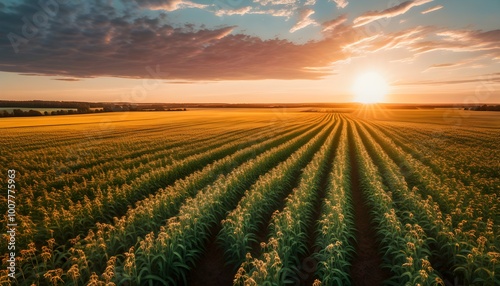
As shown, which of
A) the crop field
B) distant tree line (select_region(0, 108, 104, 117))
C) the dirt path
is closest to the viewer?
the crop field

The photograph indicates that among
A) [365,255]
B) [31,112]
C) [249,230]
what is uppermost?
[31,112]

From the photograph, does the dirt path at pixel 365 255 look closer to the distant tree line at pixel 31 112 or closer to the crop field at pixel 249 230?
the crop field at pixel 249 230

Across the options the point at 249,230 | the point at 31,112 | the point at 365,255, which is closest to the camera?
the point at 365,255

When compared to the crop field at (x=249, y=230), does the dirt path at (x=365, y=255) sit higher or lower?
lower

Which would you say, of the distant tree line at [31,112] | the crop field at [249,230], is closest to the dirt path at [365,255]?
the crop field at [249,230]

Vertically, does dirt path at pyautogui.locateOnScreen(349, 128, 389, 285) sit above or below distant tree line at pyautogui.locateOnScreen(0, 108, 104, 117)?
below

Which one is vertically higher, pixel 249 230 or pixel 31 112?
pixel 31 112

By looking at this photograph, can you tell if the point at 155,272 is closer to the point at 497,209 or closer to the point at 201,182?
the point at 201,182

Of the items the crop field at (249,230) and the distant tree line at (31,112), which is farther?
the distant tree line at (31,112)

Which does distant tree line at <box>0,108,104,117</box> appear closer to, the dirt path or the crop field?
the crop field

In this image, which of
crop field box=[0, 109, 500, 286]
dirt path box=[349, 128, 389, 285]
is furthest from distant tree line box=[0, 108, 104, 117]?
dirt path box=[349, 128, 389, 285]

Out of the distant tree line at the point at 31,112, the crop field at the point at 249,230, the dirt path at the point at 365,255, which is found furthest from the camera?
the distant tree line at the point at 31,112

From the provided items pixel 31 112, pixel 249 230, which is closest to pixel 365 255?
pixel 249 230

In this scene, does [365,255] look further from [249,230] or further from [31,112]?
[31,112]
